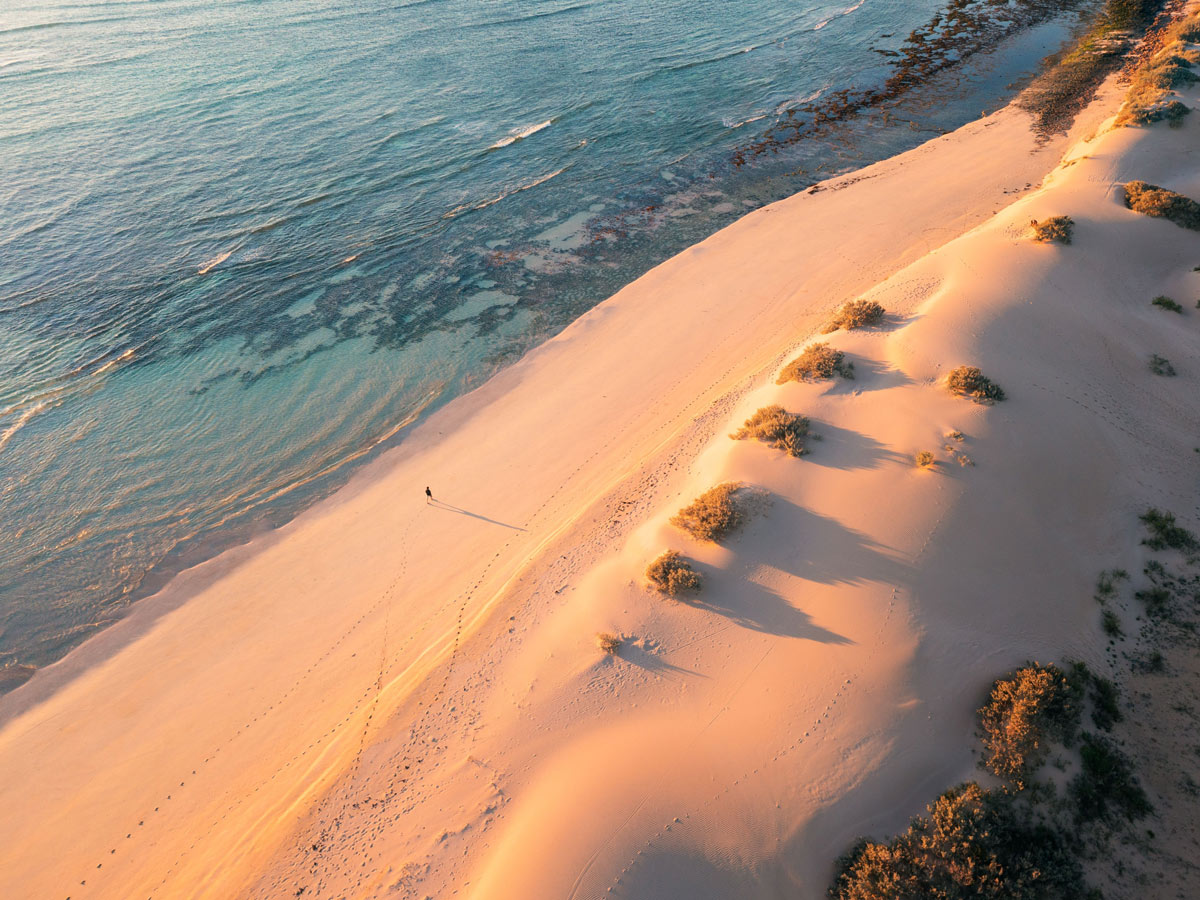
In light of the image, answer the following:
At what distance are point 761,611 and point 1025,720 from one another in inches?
227

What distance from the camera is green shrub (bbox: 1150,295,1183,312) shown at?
72.7ft

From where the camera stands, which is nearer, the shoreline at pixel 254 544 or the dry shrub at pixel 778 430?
the dry shrub at pixel 778 430

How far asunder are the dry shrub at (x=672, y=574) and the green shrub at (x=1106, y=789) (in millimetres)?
8649

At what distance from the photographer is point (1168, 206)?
25859mm

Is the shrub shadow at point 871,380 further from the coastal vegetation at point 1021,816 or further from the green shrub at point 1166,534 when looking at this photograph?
the coastal vegetation at point 1021,816

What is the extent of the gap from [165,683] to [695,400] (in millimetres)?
20034

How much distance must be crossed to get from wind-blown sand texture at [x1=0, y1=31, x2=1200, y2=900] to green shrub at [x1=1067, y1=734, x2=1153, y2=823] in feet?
6.98

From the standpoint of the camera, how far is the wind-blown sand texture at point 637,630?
1215 cm

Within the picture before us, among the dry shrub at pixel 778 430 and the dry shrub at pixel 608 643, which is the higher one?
the dry shrub at pixel 778 430

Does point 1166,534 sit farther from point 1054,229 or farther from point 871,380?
point 1054,229

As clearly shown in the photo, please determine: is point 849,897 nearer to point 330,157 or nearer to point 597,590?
point 597,590

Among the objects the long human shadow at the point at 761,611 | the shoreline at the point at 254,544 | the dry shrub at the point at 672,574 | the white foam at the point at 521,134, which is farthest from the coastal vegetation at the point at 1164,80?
the dry shrub at the point at 672,574

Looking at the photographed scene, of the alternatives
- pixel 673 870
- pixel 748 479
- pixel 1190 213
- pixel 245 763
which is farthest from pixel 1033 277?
pixel 245 763

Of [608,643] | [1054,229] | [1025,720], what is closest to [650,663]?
[608,643]
